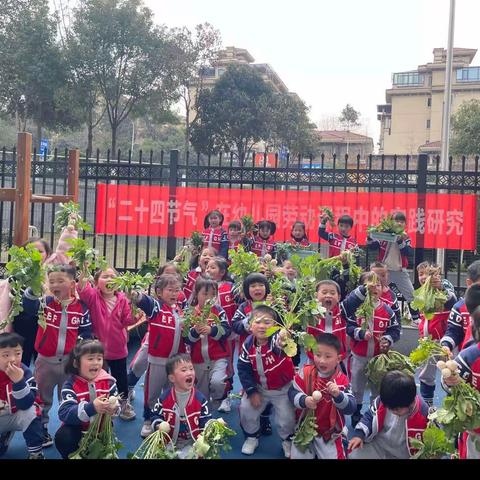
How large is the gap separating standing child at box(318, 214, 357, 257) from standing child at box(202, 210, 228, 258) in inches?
44.6

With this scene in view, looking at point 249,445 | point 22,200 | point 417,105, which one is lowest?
point 249,445

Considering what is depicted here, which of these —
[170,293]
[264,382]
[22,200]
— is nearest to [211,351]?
[170,293]

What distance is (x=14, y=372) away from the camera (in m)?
3.22

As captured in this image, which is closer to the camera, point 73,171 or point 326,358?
point 326,358

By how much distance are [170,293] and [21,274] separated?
3.59ft

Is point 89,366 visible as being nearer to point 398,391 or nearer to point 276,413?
point 276,413

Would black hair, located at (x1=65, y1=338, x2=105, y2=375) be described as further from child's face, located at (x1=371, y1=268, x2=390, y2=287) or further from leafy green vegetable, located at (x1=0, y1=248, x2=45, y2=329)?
child's face, located at (x1=371, y1=268, x2=390, y2=287)

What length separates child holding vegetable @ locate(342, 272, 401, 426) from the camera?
4258 mm

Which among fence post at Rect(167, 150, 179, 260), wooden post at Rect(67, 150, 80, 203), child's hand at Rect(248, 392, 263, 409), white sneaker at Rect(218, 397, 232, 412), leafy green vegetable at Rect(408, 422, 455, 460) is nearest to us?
leafy green vegetable at Rect(408, 422, 455, 460)

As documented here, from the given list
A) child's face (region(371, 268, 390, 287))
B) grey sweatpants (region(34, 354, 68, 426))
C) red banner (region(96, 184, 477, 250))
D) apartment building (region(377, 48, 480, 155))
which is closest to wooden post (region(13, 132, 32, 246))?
grey sweatpants (region(34, 354, 68, 426))

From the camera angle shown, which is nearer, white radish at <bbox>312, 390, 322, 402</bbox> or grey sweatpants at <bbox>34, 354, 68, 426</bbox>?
white radish at <bbox>312, 390, 322, 402</bbox>

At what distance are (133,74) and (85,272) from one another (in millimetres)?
12892

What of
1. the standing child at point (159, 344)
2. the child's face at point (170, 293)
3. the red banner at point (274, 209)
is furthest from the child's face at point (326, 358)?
the red banner at point (274, 209)

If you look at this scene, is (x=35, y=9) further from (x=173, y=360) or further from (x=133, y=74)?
(x=173, y=360)
